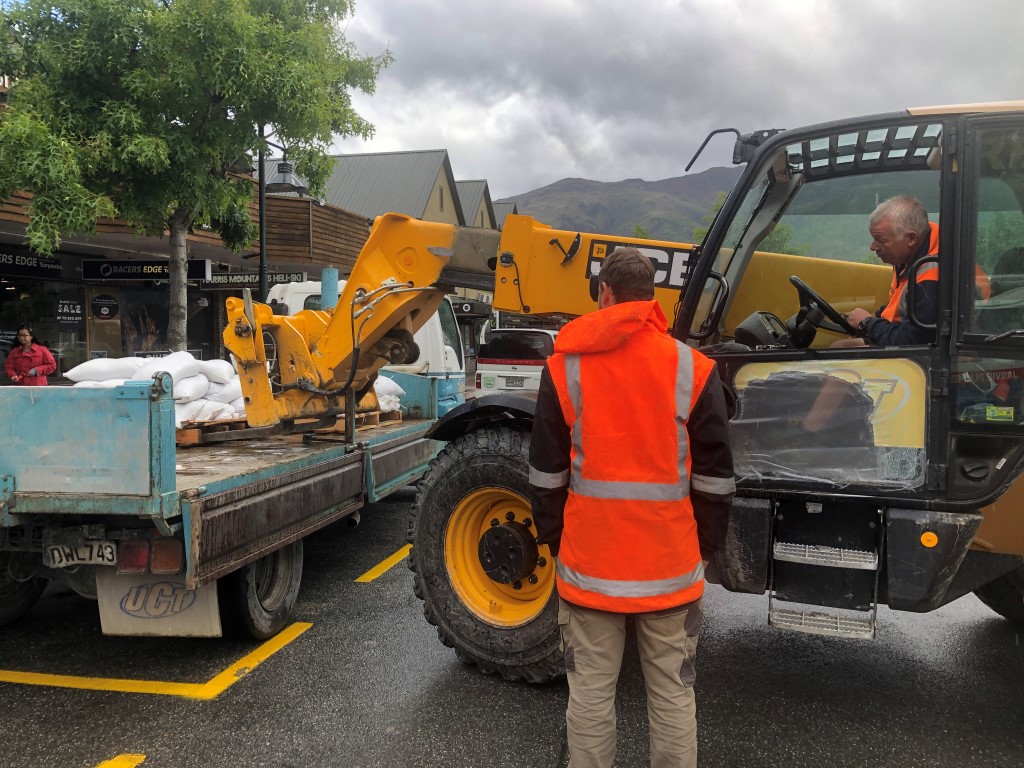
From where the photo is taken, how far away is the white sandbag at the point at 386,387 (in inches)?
262

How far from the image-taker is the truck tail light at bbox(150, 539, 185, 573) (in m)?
3.06

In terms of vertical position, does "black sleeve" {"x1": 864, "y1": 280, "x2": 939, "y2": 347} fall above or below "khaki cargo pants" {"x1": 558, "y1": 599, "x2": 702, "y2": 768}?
above

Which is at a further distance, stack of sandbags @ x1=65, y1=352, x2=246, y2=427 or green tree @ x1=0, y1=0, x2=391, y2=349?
green tree @ x1=0, y1=0, x2=391, y2=349

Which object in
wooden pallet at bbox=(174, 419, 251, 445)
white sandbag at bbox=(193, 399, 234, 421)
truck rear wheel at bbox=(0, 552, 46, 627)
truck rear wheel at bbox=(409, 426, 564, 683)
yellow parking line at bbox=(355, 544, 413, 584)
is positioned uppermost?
white sandbag at bbox=(193, 399, 234, 421)

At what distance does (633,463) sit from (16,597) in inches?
148

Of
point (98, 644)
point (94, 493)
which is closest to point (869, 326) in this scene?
point (94, 493)

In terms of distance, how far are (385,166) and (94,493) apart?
34.4 m

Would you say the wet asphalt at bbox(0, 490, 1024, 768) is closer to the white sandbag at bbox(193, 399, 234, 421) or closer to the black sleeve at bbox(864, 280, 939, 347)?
the white sandbag at bbox(193, 399, 234, 421)

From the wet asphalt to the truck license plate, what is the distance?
0.66 metres

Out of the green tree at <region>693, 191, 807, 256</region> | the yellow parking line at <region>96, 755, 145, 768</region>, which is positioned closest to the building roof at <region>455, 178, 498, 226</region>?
the green tree at <region>693, 191, 807, 256</region>

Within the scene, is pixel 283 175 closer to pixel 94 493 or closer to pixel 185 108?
pixel 185 108

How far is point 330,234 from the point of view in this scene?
17641 millimetres

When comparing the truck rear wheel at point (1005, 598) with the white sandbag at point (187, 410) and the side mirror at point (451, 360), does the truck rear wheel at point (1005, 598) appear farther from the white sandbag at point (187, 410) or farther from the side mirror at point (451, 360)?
the side mirror at point (451, 360)

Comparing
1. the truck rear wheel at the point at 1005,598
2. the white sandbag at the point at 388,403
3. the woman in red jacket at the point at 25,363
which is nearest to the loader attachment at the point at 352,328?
the white sandbag at the point at 388,403
